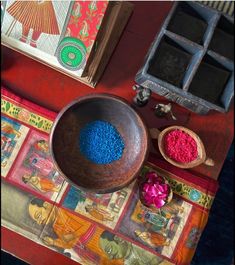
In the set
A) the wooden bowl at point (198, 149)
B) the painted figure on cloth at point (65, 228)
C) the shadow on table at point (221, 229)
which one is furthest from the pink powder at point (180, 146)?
the shadow on table at point (221, 229)

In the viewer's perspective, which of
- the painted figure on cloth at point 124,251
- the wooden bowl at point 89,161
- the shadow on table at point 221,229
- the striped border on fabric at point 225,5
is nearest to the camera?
the wooden bowl at point 89,161

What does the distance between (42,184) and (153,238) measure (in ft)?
1.70

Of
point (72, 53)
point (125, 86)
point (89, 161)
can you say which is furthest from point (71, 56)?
point (89, 161)

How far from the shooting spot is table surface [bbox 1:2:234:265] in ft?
6.41

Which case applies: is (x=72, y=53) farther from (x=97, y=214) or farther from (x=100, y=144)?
(x=97, y=214)

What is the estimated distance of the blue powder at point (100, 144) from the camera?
182 cm

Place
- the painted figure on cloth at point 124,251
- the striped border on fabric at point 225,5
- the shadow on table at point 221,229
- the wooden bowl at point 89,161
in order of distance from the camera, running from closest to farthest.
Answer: the wooden bowl at point 89,161, the painted figure on cloth at point 124,251, the striped border on fabric at point 225,5, the shadow on table at point 221,229

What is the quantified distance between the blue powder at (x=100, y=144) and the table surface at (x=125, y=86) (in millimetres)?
197

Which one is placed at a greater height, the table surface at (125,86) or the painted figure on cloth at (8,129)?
the table surface at (125,86)

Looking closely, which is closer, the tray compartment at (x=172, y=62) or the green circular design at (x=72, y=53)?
the green circular design at (x=72, y=53)

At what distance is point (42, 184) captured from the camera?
1.88 m

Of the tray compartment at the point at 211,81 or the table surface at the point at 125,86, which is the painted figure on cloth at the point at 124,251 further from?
the tray compartment at the point at 211,81

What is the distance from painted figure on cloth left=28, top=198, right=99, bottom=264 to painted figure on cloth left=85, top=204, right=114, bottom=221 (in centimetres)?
4

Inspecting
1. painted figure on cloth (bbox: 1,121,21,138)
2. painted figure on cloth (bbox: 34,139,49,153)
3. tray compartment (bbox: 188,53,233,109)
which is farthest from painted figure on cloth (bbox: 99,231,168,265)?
tray compartment (bbox: 188,53,233,109)
